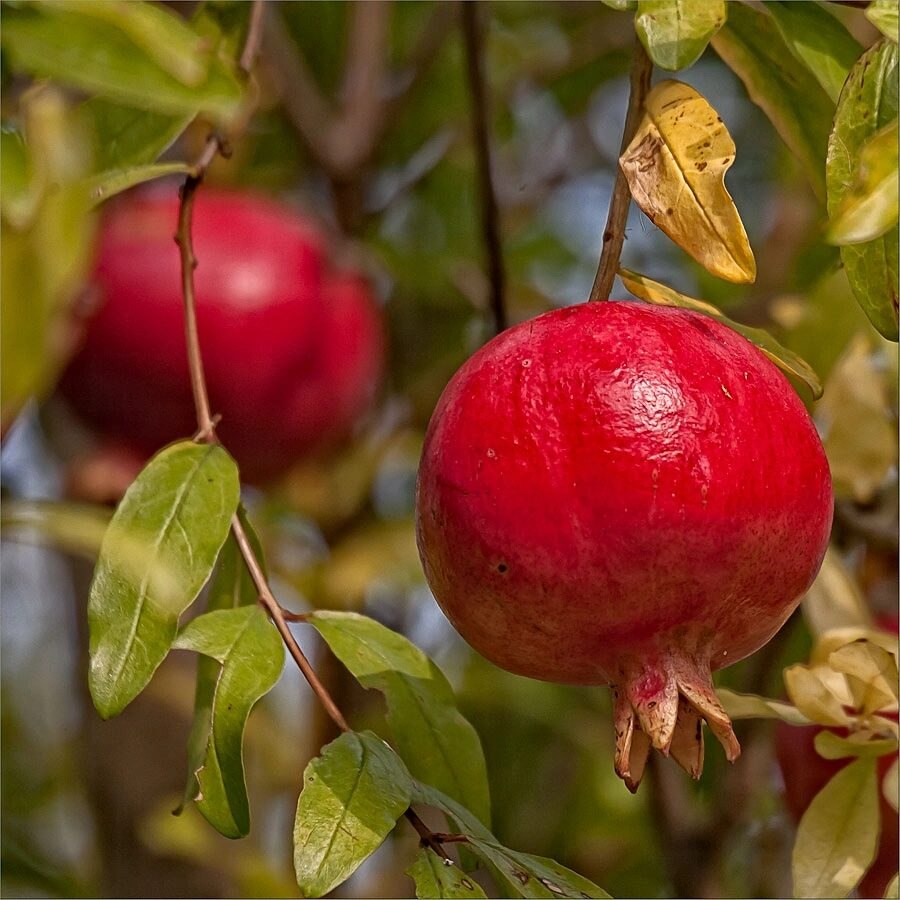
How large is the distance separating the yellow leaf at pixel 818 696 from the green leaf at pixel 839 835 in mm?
Result: 64

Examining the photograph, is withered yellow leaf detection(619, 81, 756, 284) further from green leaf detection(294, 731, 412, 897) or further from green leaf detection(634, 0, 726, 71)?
green leaf detection(294, 731, 412, 897)

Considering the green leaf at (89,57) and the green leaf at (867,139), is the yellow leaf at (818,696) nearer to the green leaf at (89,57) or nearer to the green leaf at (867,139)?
the green leaf at (867,139)

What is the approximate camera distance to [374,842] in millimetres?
636

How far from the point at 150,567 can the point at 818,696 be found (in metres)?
0.40

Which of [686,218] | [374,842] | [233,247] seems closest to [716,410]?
[686,218]

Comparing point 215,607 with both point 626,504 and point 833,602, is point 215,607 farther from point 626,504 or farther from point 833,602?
point 833,602

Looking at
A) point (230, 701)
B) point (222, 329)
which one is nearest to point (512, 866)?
point (230, 701)

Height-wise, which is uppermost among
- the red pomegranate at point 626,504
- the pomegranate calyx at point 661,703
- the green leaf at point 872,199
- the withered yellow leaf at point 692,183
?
the green leaf at point 872,199

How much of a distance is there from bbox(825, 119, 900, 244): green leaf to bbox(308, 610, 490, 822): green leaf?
349 mm

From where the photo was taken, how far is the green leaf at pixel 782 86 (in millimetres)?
822

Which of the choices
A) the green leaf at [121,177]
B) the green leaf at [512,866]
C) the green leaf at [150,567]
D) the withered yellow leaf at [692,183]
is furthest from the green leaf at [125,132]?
the green leaf at [512,866]

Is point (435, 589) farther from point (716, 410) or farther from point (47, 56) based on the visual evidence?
point (47, 56)

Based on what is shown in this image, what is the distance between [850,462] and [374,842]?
2.00ft

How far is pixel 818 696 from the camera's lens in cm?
84
